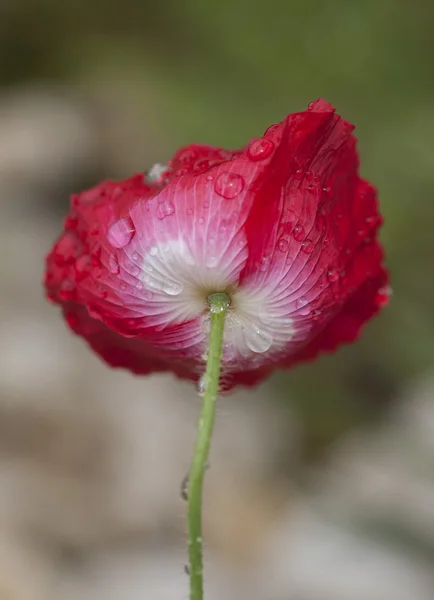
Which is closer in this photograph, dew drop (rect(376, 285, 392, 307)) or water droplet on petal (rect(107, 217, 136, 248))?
water droplet on petal (rect(107, 217, 136, 248))

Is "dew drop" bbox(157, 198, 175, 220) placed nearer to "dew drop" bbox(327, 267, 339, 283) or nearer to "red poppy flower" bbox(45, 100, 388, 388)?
"red poppy flower" bbox(45, 100, 388, 388)

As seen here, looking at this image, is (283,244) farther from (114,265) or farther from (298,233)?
(114,265)

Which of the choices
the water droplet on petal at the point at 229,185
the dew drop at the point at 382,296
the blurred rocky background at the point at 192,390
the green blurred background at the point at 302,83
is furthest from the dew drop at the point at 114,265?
the green blurred background at the point at 302,83

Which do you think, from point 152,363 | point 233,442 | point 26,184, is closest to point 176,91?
point 26,184

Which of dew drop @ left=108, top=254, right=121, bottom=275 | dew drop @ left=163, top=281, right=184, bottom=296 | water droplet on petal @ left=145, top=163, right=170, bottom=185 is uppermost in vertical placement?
water droplet on petal @ left=145, top=163, right=170, bottom=185

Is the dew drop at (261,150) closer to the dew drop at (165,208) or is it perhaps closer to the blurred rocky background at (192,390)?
the dew drop at (165,208)

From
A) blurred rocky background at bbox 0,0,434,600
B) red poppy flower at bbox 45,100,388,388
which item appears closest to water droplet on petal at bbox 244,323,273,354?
red poppy flower at bbox 45,100,388,388

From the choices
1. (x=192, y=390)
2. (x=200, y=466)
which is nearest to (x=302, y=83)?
(x=192, y=390)
